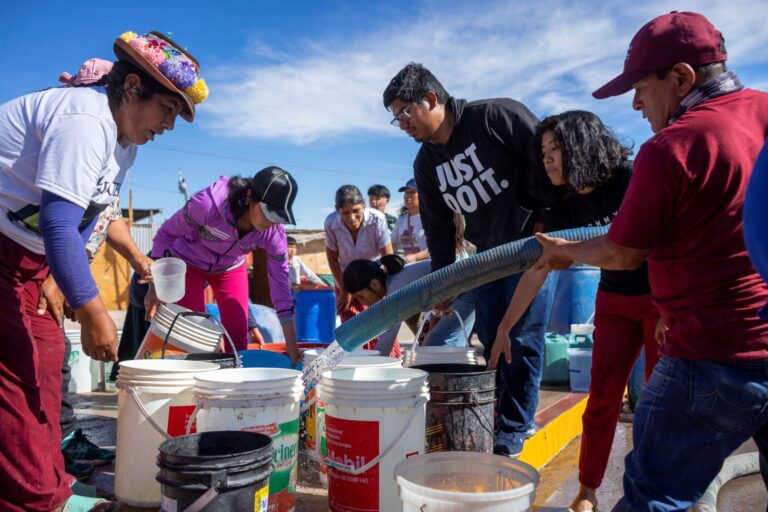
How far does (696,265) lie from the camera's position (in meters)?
1.61

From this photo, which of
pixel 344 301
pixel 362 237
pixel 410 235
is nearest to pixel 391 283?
pixel 344 301

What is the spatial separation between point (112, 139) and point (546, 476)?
269 cm

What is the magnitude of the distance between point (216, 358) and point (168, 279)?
2.51 feet

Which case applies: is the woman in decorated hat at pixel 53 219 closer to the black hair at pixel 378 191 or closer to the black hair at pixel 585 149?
the black hair at pixel 585 149

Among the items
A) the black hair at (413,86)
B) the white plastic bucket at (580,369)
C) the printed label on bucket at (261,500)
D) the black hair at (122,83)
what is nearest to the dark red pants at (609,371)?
the printed label on bucket at (261,500)

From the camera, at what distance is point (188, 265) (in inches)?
165

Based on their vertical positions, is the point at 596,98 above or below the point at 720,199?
above

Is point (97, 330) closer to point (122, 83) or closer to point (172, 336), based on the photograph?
point (122, 83)

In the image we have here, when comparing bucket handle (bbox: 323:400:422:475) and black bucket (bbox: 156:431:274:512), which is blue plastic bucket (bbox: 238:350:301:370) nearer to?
bucket handle (bbox: 323:400:422:475)

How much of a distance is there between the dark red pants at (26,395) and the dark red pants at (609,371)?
2.04 metres

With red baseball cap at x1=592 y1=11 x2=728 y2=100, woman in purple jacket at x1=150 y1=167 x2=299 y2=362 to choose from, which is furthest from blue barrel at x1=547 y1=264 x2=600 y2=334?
red baseball cap at x1=592 y1=11 x2=728 y2=100

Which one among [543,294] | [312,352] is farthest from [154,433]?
[543,294]

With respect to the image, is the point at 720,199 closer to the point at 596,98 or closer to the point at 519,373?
the point at 596,98

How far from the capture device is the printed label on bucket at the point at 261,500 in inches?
72.7
